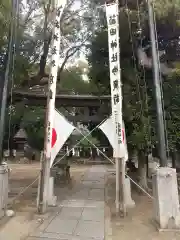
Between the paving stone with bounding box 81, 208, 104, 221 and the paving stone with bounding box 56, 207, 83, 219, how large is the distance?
0.49 ft

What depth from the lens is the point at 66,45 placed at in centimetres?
1363

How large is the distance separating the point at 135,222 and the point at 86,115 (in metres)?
6.76

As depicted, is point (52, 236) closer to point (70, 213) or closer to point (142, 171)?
point (70, 213)

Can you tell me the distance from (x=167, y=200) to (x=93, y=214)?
7.61ft

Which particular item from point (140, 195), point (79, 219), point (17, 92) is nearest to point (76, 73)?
point (17, 92)

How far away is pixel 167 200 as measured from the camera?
5.60 metres

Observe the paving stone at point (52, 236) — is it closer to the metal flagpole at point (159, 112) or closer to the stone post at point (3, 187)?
the stone post at point (3, 187)

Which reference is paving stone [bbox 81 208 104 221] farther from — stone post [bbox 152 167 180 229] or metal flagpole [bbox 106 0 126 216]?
stone post [bbox 152 167 180 229]

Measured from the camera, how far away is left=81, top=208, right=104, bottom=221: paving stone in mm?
6496

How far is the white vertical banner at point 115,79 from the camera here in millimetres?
6945

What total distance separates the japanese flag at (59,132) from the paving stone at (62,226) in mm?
1982

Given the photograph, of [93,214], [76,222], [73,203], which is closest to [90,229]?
[76,222]

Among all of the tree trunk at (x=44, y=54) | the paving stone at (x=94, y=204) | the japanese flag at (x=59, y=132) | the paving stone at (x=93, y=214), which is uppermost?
the tree trunk at (x=44, y=54)

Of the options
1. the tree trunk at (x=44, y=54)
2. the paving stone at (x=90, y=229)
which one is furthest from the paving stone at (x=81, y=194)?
the tree trunk at (x=44, y=54)
